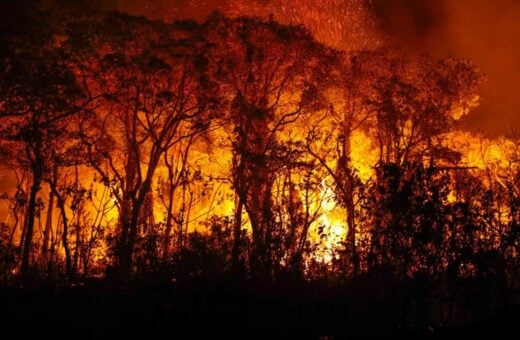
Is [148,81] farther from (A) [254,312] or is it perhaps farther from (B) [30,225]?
(A) [254,312]

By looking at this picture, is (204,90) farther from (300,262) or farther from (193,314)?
(193,314)

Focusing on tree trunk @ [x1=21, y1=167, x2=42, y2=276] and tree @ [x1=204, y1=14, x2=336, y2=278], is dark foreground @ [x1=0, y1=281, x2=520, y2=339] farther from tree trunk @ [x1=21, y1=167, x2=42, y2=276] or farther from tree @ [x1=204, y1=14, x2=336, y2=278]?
tree @ [x1=204, y1=14, x2=336, y2=278]

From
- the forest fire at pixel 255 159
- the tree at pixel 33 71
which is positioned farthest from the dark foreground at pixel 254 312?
the tree at pixel 33 71

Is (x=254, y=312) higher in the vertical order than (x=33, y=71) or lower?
lower

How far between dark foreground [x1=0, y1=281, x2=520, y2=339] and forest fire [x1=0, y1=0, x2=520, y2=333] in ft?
0.24

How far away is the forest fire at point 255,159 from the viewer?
10.3 metres

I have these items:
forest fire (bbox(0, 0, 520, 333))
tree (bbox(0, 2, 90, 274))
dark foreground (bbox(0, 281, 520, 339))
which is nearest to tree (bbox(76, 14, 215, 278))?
Answer: forest fire (bbox(0, 0, 520, 333))

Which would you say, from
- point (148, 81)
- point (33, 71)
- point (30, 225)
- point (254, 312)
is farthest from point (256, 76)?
point (254, 312)

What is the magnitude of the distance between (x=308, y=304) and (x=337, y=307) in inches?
19.4

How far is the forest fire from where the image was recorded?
10.3 metres

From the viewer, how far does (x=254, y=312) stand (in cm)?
942

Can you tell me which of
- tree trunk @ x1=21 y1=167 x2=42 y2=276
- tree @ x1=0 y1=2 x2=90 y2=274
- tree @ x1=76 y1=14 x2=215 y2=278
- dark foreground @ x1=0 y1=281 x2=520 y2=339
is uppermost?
tree @ x1=76 y1=14 x2=215 y2=278

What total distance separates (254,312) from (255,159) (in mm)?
8623

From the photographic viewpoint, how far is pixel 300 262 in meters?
11.7
